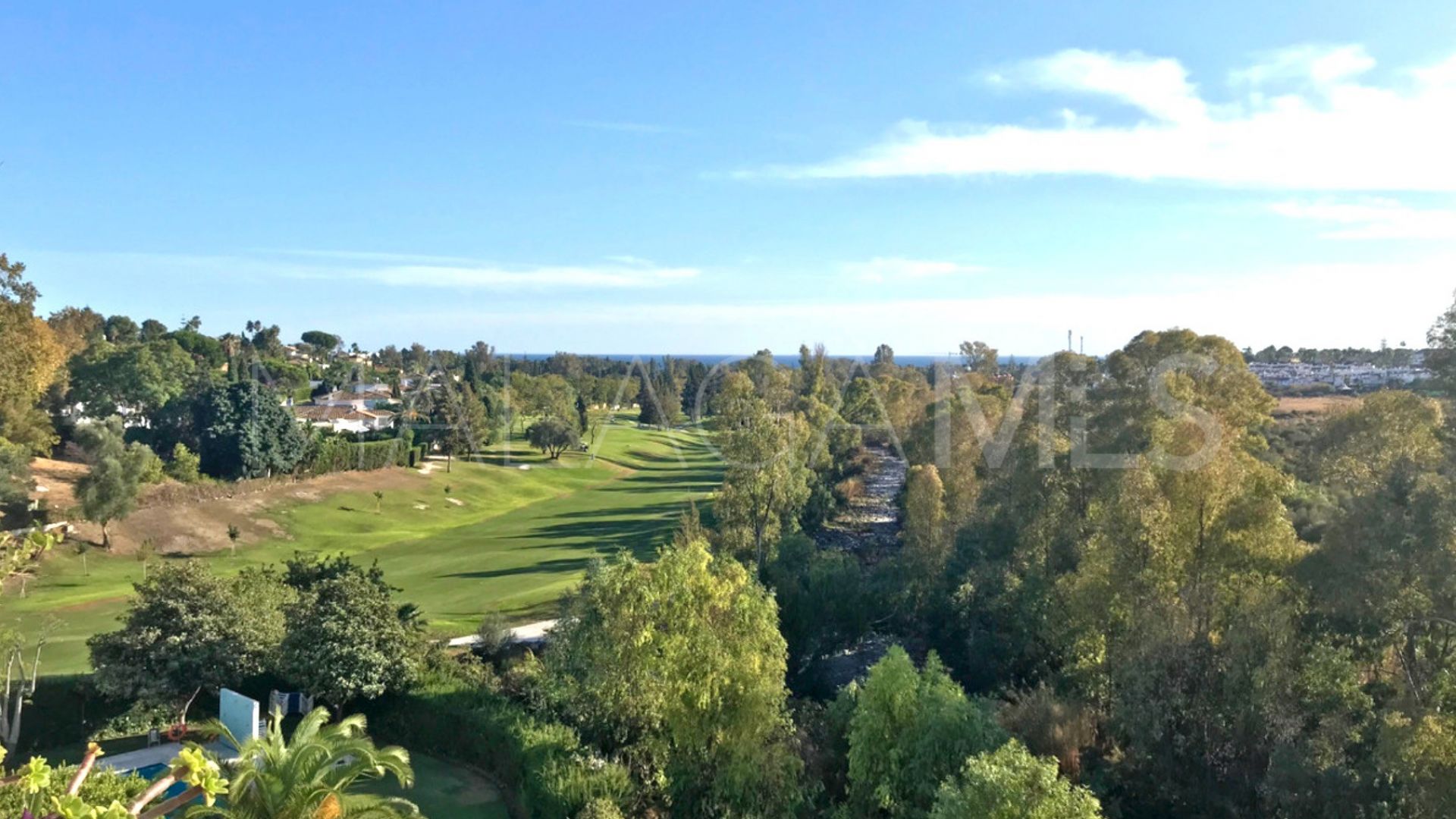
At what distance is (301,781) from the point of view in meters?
12.8

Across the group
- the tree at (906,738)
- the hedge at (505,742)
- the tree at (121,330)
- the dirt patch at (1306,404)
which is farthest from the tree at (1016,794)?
the tree at (121,330)

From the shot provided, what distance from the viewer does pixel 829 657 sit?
93.9 feet

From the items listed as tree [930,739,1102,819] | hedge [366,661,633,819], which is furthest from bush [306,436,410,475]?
tree [930,739,1102,819]

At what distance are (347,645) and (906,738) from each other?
12.5 m

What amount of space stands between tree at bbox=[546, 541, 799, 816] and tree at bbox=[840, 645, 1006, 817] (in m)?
1.61

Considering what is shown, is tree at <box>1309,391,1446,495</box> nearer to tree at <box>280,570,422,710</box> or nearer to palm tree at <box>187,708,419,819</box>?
palm tree at <box>187,708,419,819</box>

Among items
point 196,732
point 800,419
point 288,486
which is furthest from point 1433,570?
point 288,486

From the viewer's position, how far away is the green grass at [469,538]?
3262cm

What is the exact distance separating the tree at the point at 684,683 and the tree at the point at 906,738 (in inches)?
63.3

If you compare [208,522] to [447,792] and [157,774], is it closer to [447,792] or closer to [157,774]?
[157,774]

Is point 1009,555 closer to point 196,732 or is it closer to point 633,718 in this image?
point 633,718

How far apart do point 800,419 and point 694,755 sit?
33.0 meters

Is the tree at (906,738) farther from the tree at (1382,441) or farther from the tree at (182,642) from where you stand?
the tree at (182,642)

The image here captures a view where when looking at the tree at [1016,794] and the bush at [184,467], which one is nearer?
the tree at [1016,794]
